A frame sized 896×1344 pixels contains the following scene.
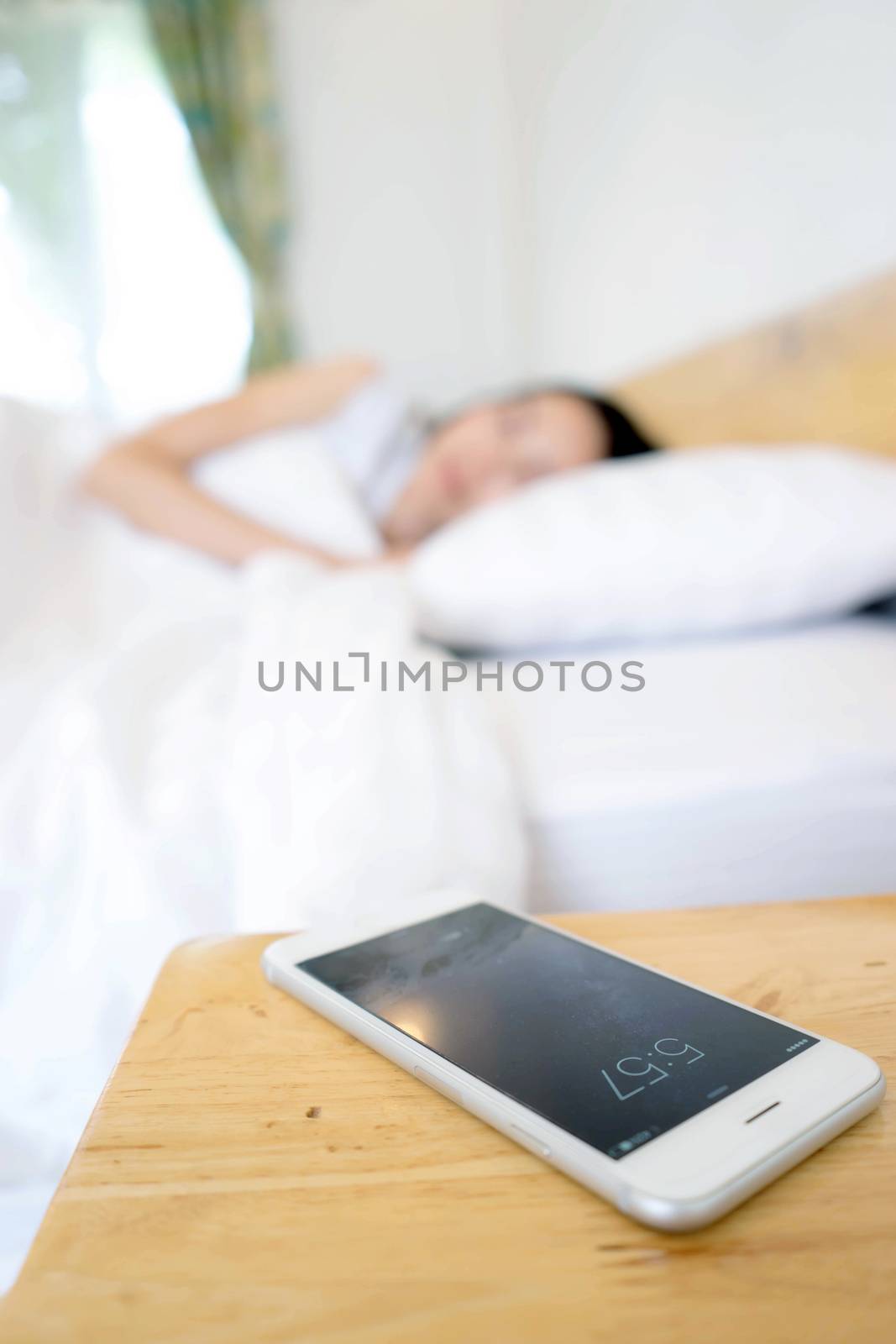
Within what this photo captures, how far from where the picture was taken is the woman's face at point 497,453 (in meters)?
1.36

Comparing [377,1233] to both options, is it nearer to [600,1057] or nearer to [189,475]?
[600,1057]

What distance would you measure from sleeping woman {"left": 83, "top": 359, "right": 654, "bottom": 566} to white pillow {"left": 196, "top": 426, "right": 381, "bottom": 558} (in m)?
0.04

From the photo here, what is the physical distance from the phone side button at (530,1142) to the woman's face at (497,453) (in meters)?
1.21

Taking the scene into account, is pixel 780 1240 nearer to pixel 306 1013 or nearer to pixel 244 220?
pixel 306 1013

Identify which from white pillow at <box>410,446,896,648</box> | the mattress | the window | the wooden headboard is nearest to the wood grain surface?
the mattress

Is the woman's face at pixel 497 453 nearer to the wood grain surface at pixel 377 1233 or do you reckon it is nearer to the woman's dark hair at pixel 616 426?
the woman's dark hair at pixel 616 426

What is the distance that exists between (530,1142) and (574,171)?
2.07m

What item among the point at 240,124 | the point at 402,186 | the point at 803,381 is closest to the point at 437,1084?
the point at 803,381

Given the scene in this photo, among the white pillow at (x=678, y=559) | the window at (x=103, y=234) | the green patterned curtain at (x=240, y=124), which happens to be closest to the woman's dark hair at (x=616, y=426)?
the white pillow at (x=678, y=559)

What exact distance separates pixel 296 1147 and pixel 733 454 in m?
0.78

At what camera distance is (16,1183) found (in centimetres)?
49

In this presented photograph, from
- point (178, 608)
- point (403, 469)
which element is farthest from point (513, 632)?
point (403, 469)

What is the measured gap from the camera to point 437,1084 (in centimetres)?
28

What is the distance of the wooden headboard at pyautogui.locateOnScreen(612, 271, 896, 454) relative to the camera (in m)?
0.92
